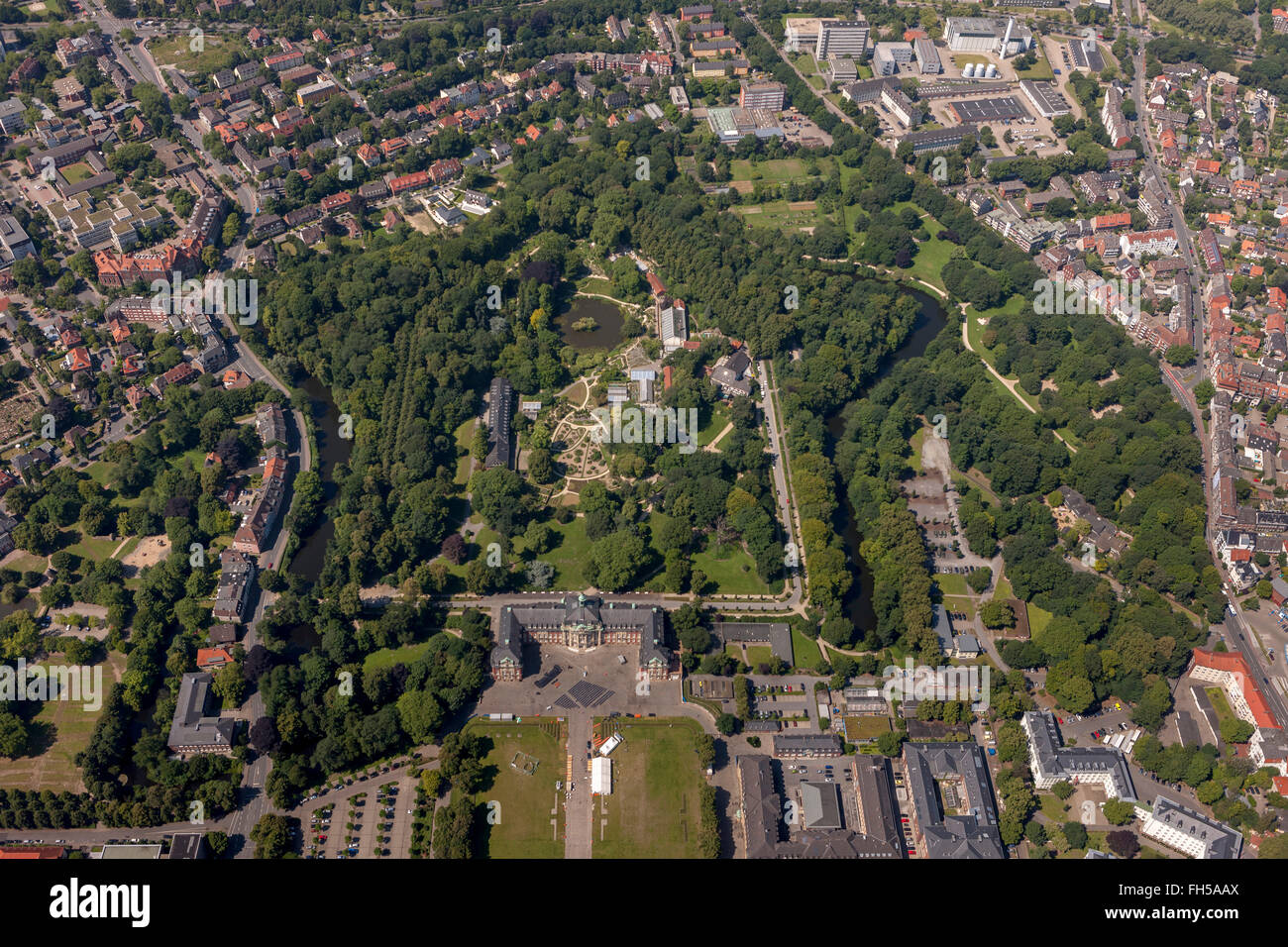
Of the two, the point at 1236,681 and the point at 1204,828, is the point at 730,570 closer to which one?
the point at 1204,828

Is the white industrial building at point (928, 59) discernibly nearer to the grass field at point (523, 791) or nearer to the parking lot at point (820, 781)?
the parking lot at point (820, 781)

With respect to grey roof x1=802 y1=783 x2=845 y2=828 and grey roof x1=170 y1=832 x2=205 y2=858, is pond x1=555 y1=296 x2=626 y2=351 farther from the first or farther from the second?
grey roof x1=170 y1=832 x2=205 y2=858

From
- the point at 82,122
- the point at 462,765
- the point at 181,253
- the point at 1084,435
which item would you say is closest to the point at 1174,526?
the point at 1084,435

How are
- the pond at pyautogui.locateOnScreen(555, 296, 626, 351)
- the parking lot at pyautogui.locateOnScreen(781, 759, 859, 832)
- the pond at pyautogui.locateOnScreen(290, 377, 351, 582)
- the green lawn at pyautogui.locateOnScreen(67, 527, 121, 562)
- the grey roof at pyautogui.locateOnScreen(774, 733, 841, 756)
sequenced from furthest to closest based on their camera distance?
the pond at pyautogui.locateOnScreen(555, 296, 626, 351), the pond at pyautogui.locateOnScreen(290, 377, 351, 582), the green lawn at pyautogui.locateOnScreen(67, 527, 121, 562), the grey roof at pyautogui.locateOnScreen(774, 733, 841, 756), the parking lot at pyautogui.locateOnScreen(781, 759, 859, 832)

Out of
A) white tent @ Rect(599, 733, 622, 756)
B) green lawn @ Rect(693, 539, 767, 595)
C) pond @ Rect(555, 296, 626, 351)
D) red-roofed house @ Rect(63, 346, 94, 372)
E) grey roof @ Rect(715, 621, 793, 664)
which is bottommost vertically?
white tent @ Rect(599, 733, 622, 756)

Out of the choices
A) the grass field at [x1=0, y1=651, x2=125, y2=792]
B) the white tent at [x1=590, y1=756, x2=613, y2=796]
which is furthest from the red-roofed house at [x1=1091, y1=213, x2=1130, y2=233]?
the grass field at [x1=0, y1=651, x2=125, y2=792]

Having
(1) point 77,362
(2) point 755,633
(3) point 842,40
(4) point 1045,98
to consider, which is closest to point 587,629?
(2) point 755,633

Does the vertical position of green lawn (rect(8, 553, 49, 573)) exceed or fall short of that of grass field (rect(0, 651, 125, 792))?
it exceeds it

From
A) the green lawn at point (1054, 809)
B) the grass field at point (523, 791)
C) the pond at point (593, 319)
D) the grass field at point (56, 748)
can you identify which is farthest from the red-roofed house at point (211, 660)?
the green lawn at point (1054, 809)
